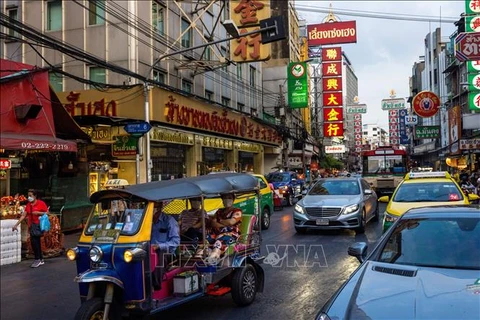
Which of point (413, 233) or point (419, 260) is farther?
point (413, 233)

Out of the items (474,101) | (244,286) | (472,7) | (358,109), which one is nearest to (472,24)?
(472,7)

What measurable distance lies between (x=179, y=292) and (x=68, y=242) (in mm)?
9361

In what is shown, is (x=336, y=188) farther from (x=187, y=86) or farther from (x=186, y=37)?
(x=186, y=37)

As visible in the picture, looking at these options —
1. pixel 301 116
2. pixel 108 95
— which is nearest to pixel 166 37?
pixel 108 95

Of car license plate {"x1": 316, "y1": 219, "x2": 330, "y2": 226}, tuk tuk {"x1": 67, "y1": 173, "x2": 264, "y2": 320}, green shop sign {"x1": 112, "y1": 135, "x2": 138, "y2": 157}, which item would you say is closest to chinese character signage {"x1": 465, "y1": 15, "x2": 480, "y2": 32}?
car license plate {"x1": 316, "y1": 219, "x2": 330, "y2": 226}

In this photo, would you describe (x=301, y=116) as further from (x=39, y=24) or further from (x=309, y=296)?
(x=309, y=296)

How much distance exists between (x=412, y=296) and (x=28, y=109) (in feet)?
39.5

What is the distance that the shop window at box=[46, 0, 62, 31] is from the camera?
22.4 meters

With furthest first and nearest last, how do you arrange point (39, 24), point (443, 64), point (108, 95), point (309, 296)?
point (443, 64)
point (39, 24)
point (108, 95)
point (309, 296)

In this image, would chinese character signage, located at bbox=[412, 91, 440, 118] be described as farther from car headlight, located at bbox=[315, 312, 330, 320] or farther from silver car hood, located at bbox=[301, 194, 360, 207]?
car headlight, located at bbox=[315, 312, 330, 320]

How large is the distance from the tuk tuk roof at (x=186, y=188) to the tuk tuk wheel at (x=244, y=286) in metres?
1.20

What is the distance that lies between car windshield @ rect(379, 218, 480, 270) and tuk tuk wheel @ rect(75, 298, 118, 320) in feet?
10.0

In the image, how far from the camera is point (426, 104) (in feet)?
91.6

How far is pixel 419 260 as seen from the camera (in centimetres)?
456
